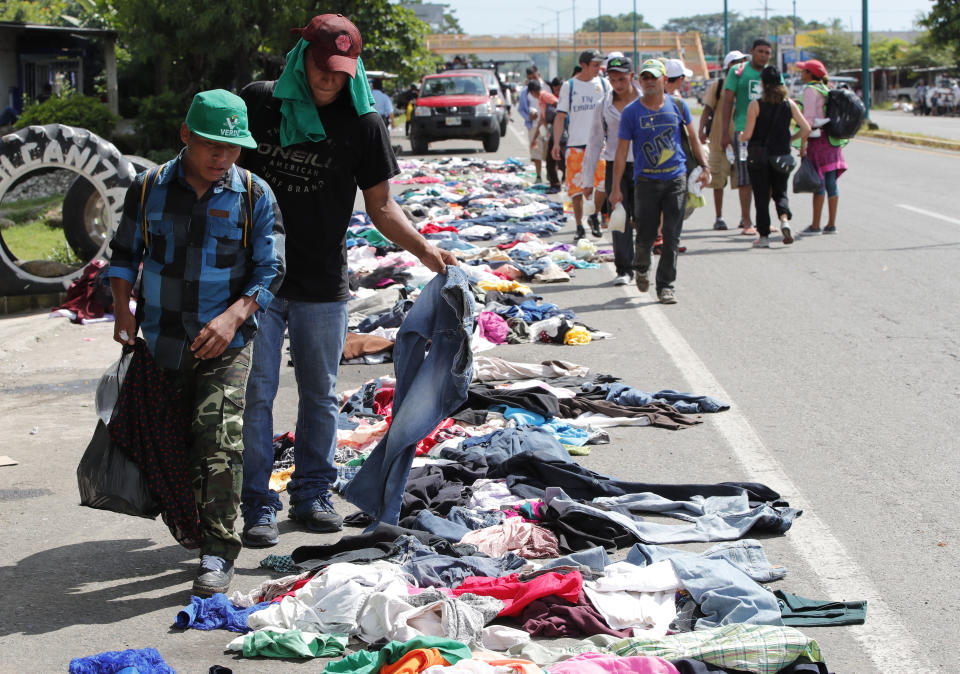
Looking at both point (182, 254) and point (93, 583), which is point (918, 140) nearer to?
point (182, 254)

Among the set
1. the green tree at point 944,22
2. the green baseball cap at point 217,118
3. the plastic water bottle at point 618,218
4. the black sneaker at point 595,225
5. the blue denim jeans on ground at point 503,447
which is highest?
the green tree at point 944,22

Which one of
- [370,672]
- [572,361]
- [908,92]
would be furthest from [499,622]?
[908,92]

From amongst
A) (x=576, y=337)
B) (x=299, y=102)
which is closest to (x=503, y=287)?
(x=576, y=337)

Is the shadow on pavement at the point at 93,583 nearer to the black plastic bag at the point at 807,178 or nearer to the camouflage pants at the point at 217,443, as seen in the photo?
the camouflage pants at the point at 217,443

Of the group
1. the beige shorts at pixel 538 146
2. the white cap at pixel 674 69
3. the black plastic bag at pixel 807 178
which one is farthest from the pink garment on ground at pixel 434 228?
the beige shorts at pixel 538 146

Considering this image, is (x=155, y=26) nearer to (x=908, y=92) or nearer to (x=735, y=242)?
(x=735, y=242)

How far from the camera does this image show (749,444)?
6.33 meters

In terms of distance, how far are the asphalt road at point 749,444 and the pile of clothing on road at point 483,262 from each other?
0.32 metres

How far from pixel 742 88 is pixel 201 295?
10697 mm

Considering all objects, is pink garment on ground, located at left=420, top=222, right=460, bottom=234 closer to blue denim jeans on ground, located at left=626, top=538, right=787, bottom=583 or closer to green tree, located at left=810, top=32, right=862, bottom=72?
blue denim jeans on ground, located at left=626, top=538, right=787, bottom=583

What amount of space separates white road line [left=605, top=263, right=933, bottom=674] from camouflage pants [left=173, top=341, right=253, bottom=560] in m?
2.33

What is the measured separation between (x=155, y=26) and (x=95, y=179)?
17316mm

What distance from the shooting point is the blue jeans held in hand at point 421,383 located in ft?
16.9

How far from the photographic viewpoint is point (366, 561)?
463cm
